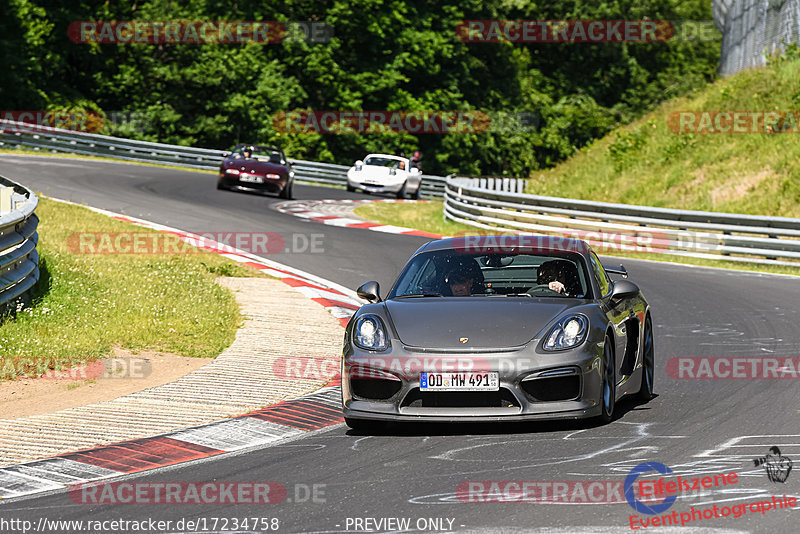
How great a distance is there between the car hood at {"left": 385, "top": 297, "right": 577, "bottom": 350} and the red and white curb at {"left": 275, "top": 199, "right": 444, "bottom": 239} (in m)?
15.4

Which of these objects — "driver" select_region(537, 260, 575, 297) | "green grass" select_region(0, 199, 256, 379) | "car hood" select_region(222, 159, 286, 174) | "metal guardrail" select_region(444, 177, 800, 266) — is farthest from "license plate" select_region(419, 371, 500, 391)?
"car hood" select_region(222, 159, 286, 174)

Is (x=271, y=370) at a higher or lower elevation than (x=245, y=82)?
lower

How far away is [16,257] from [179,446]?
5063 mm

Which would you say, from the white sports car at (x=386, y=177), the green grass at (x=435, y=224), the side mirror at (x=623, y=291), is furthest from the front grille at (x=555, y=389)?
the white sports car at (x=386, y=177)

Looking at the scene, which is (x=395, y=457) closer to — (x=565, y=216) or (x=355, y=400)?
(x=355, y=400)

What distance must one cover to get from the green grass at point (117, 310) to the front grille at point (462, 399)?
4065mm

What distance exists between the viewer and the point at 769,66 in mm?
33844

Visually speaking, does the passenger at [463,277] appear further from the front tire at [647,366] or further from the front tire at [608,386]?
the front tire at [647,366]

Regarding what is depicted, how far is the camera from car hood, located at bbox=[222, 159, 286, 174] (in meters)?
30.8

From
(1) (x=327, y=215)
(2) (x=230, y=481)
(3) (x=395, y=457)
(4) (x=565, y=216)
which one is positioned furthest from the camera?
(1) (x=327, y=215)

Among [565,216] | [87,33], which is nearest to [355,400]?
[565,216]

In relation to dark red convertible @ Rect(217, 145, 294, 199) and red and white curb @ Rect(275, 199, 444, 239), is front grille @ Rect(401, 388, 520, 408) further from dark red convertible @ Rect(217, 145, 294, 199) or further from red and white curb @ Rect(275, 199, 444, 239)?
dark red convertible @ Rect(217, 145, 294, 199)

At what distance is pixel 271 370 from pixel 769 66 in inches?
1067

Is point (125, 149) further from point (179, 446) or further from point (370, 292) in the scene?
point (179, 446)
